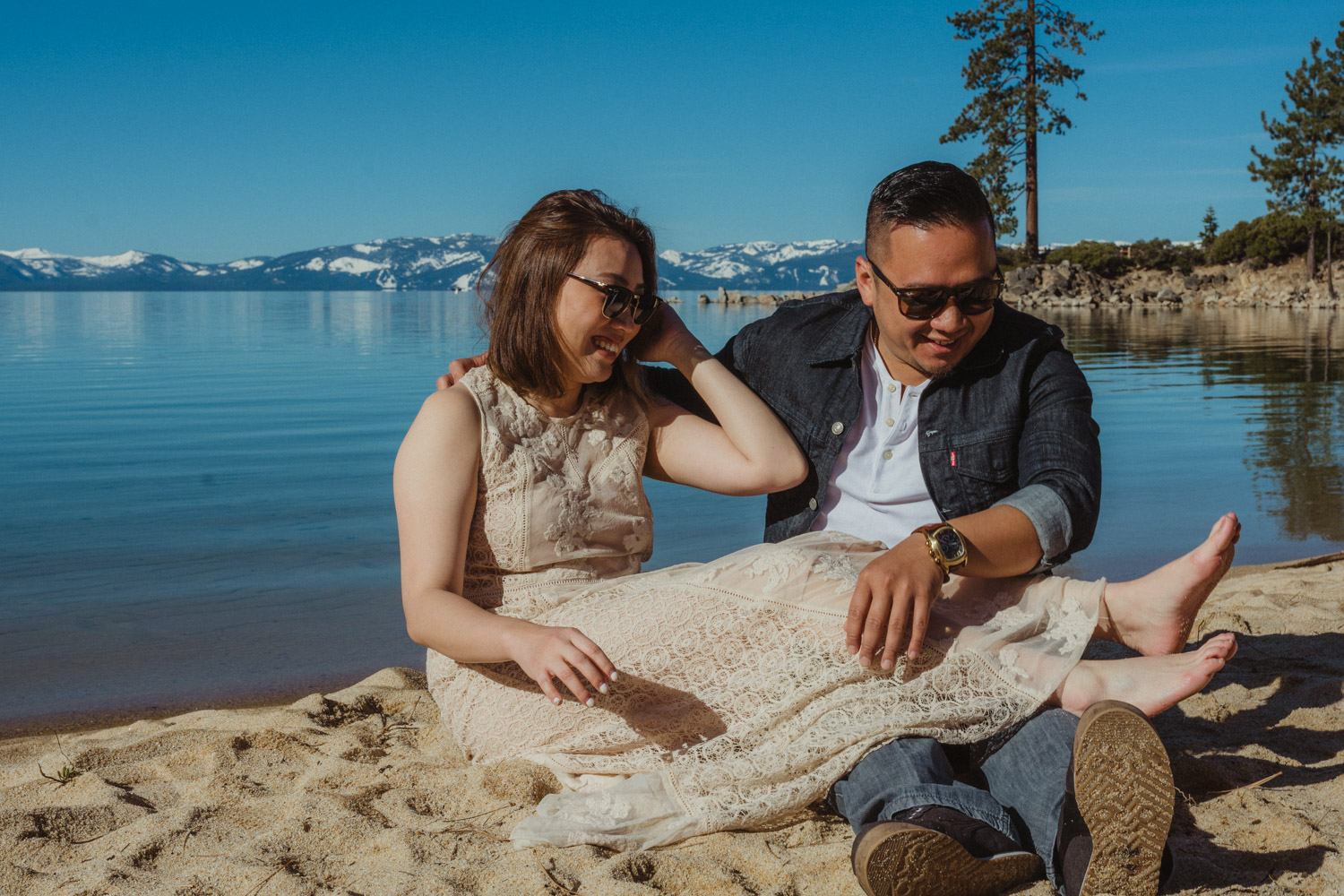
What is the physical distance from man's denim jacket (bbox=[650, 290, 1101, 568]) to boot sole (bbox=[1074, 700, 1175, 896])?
28.8 inches

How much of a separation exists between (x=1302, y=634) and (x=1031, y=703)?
2.32 meters

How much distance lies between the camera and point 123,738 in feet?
10.3

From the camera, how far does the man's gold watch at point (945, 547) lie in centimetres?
238

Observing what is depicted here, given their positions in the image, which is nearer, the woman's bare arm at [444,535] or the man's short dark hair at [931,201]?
the woman's bare arm at [444,535]

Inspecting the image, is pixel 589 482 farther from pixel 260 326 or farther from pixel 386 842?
pixel 260 326

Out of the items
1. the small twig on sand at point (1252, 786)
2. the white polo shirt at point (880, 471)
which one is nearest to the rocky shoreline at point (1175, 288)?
the white polo shirt at point (880, 471)

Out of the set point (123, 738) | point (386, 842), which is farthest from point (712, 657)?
point (123, 738)

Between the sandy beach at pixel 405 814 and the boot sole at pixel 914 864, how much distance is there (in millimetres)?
227

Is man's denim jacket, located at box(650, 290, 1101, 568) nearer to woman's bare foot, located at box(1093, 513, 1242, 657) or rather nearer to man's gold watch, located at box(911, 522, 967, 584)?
woman's bare foot, located at box(1093, 513, 1242, 657)

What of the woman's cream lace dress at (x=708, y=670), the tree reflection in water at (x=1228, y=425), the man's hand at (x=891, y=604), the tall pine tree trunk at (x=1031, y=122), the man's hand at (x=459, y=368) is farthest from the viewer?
the tall pine tree trunk at (x=1031, y=122)

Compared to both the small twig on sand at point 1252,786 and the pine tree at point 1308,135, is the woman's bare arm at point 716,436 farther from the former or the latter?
the pine tree at point 1308,135

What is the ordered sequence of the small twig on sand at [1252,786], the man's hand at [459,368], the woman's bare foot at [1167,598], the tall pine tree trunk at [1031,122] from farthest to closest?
the tall pine tree trunk at [1031,122] < the man's hand at [459,368] < the small twig on sand at [1252,786] < the woman's bare foot at [1167,598]

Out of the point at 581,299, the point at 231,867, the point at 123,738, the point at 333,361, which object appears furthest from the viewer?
the point at 333,361

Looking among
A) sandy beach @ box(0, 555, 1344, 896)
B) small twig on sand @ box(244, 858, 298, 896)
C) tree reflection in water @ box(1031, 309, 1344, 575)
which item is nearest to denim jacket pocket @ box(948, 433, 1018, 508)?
sandy beach @ box(0, 555, 1344, 896)
